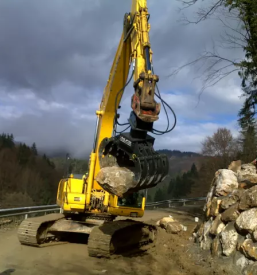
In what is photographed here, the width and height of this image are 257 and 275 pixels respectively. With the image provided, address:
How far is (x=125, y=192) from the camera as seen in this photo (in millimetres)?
7082

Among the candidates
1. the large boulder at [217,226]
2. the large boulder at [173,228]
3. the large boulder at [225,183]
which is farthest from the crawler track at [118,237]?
the large boulder at [225,183]

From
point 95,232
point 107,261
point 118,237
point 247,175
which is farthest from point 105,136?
point 247,175

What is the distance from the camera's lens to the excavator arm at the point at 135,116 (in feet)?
22.2

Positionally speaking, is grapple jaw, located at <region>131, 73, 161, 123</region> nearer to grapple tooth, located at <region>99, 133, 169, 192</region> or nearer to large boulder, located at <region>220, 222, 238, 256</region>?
grapple tooth, located at <region>99, 133, 169, 192</region>

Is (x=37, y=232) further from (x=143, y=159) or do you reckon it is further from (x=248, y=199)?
(x=248, y=199)

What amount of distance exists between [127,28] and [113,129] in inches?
106

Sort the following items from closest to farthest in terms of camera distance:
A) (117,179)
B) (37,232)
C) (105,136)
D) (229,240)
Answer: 1. (117,179)
2. (229,240)
3. (37,232)
4. (105,136)

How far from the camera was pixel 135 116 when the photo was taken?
22.7 ft

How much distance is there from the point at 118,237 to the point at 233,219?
295 cm

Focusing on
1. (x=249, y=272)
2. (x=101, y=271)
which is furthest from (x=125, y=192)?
(x=249, y=272)

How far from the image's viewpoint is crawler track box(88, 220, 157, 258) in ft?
29.3

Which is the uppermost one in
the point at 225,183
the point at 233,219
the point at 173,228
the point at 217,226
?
the point at 225,183

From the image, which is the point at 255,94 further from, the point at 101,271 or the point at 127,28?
the point at 101,271

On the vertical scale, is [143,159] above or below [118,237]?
above
